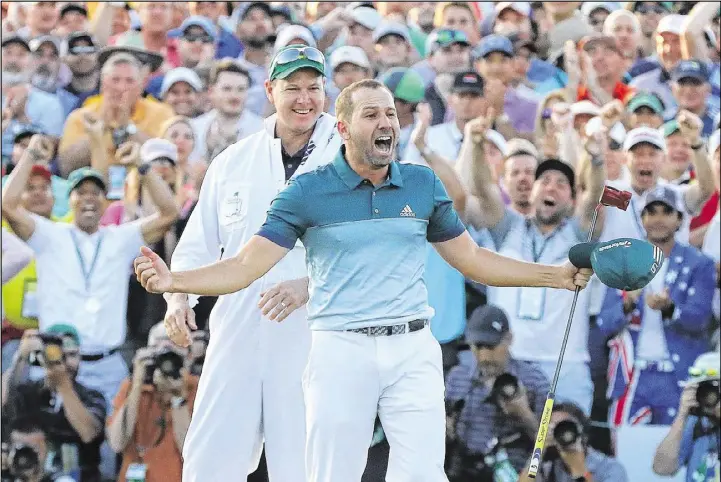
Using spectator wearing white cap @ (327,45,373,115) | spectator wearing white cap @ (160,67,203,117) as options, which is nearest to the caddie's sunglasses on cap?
spectator wearing white cap @ (327,45,373,115)

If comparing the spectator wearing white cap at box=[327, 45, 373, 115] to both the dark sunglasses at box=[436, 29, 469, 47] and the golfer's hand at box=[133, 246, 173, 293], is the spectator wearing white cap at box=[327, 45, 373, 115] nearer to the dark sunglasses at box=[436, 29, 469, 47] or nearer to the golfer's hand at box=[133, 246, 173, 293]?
the dark sunglasses at box=[436, 29, 469, 47]

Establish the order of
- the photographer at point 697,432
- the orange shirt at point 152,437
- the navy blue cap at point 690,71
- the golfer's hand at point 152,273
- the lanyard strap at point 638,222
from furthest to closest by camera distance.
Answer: the navy blue cap at point 690,71 → the lanyard strap at point 638,222 → the photographer at point 697,432 → the orange shirt at point 152,437 → the golfer's hand at point 152,273

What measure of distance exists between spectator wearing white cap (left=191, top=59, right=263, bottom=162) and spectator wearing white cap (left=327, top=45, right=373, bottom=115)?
0.59 metres

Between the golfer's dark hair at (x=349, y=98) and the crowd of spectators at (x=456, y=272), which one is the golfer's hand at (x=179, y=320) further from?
the crowd of spectators at (x=456, y=272)

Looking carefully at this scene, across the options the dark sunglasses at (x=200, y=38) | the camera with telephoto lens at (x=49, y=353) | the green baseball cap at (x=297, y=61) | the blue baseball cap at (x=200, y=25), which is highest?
the blue baseball cap at (x=200, y=25)

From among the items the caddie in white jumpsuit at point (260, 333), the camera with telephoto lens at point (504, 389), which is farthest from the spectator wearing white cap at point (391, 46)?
the caddie in white jumpsuit at point (260, 333)

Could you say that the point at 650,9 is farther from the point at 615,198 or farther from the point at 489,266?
the point at 489,266

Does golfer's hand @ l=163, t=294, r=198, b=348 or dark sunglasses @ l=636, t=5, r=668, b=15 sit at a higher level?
dark sunglasses @ l=636, t=5, r=668, b=15

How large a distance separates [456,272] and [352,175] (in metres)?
3.79

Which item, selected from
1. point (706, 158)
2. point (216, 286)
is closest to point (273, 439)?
point (216, 286)

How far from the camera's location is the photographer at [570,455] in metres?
8.94

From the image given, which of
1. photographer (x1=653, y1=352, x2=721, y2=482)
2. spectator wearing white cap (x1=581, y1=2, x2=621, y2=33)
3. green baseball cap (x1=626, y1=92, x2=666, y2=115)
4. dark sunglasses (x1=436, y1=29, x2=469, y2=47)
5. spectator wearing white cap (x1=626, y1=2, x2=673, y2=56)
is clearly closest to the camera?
photographer (x1=653, y1=352, x2=721, y2=482)

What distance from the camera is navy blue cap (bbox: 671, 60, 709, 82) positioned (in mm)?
10539

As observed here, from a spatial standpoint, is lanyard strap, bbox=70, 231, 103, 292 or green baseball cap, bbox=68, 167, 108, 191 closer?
lanyard strap, bbox=70, 231, 103, 292
